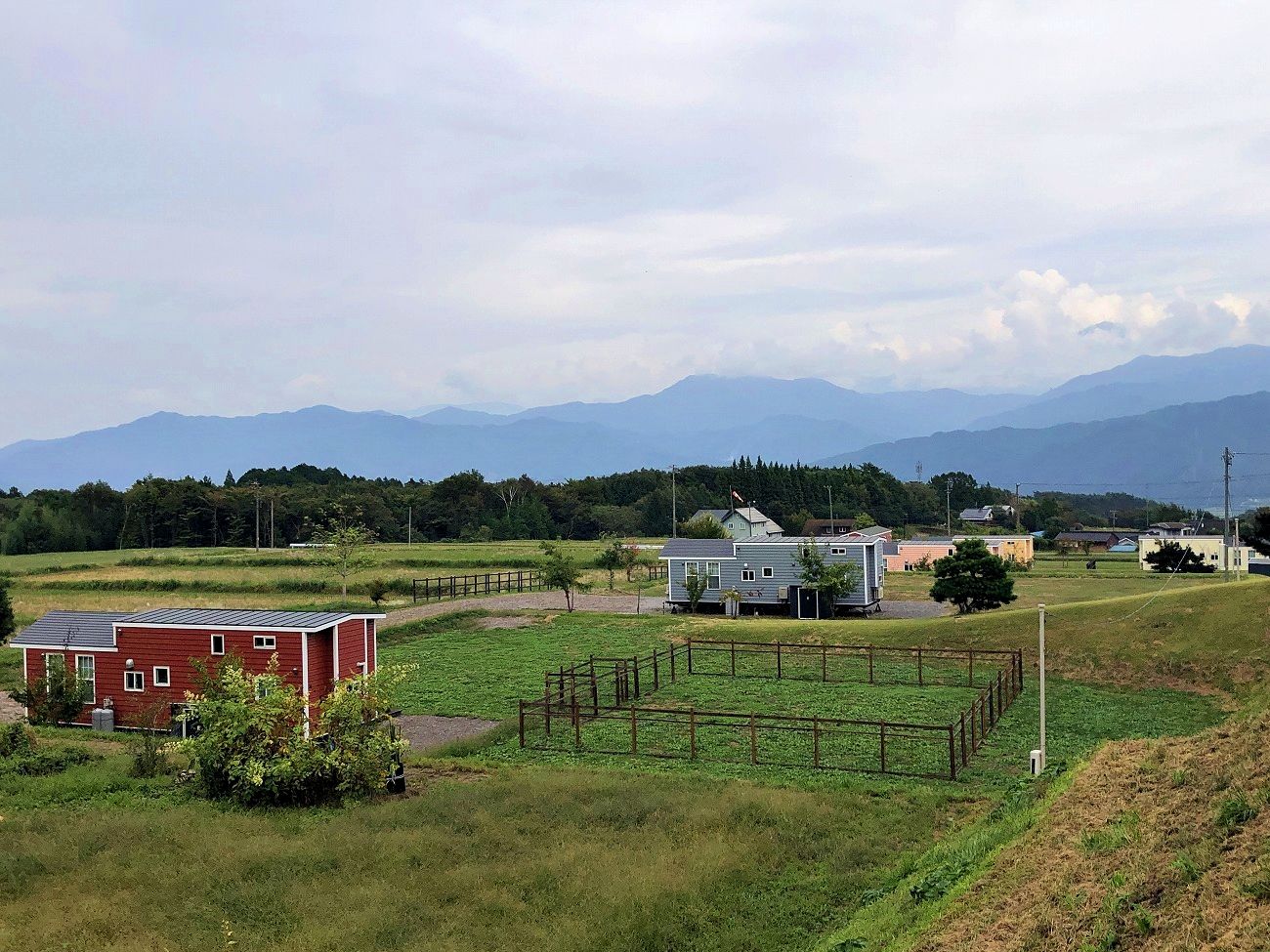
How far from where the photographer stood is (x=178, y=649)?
2527cm

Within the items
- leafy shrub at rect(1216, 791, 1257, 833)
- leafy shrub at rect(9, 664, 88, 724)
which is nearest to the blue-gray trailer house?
leafy shrub at rect(9, 664, 88, 724)

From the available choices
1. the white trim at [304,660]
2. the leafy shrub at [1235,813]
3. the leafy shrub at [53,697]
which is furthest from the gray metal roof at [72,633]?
the leafy shrub at [1235,813]

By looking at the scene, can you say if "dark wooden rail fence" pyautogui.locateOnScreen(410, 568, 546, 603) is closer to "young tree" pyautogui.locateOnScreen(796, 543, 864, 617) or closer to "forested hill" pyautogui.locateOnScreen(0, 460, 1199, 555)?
"young tree" pyautogui.locateOnScreen(796, 543, 864, 617)

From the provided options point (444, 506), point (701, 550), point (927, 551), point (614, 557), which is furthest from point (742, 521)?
point (444, 506)

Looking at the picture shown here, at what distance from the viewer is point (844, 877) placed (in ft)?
46.3

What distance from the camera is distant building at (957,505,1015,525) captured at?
140750 mm

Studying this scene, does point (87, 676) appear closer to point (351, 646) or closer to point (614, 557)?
point (351, 646)

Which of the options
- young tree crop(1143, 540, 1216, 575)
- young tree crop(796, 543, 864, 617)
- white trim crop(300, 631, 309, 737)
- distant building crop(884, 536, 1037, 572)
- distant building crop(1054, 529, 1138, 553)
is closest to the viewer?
white trim crop(300, 631, 309, 737)

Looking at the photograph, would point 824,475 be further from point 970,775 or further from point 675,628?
point 970,775

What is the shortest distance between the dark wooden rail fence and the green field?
30.2 meters

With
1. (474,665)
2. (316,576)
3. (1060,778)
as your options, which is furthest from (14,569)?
(1060,778)

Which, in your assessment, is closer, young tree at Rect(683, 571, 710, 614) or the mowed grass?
the mowed grass

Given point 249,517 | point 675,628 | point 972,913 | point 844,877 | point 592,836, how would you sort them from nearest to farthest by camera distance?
point 972,913
point 844,877
point 592,836
point 675,628
point 249,517

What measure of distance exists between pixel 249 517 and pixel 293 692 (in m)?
96.5
